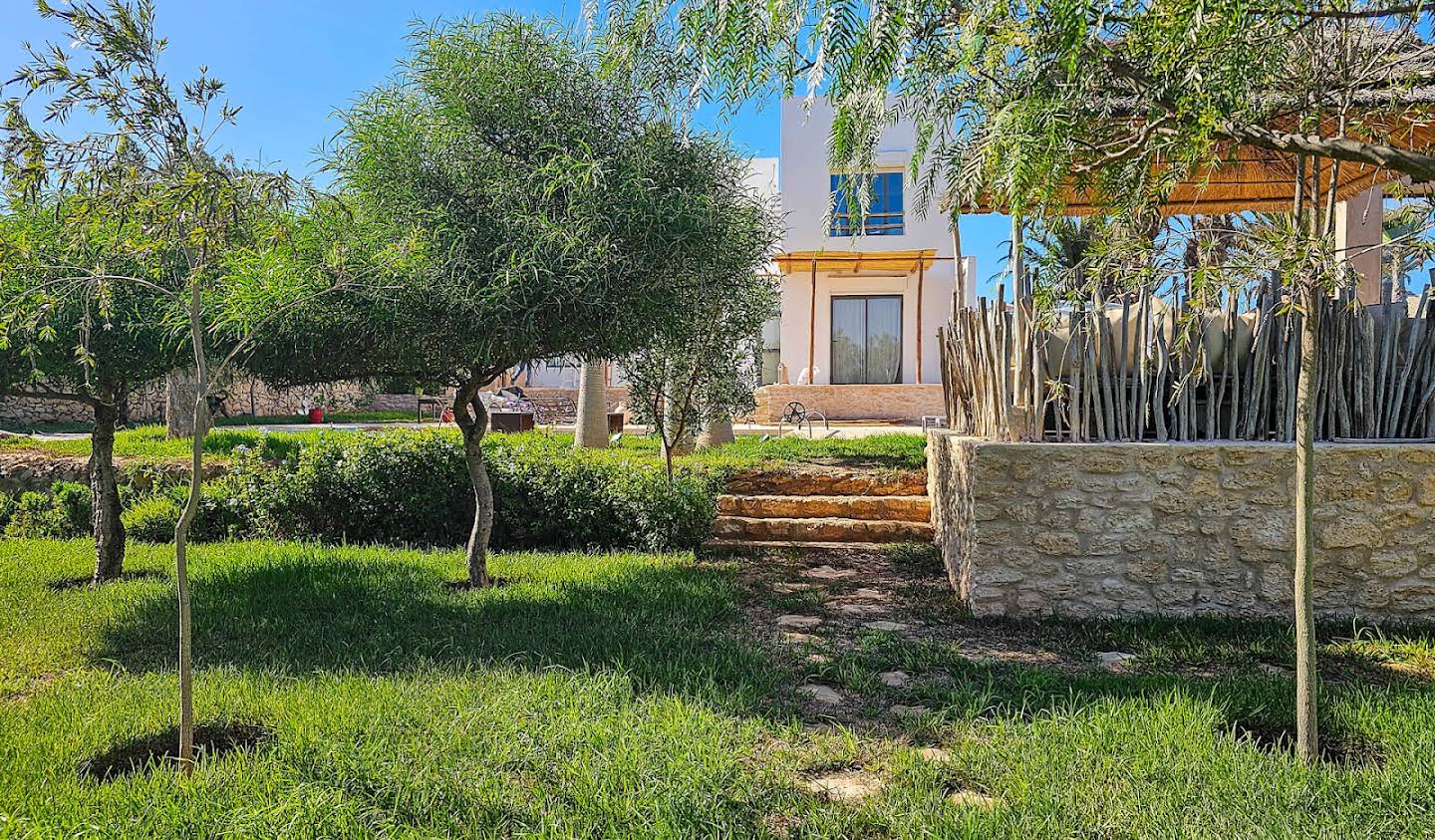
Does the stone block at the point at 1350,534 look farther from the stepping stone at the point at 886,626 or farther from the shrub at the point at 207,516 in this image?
the shrub at the point at 207,516

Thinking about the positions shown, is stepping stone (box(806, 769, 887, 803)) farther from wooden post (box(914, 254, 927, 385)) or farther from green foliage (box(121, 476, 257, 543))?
wooden post (box(914, 254, 927, 385))

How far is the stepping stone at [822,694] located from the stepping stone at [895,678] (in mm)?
261

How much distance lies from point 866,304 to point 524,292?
16362 millimetres

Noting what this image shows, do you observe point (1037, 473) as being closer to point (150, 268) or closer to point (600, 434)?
point (150, 268)

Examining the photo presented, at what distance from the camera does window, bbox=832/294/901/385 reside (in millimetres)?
19969

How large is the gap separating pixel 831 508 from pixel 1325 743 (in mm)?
4751

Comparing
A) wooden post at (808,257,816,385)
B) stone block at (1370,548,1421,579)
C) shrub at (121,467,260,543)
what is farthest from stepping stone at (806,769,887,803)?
wooden post at (808,257,816,385)

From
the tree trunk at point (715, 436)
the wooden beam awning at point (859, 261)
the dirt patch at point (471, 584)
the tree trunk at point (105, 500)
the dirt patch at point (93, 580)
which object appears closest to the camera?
the dirt patch at point (471, 584)

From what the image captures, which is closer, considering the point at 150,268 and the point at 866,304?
the point at 150,268

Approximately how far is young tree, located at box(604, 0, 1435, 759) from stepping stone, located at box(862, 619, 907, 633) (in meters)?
2.14

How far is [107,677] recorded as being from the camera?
3799 millimetres

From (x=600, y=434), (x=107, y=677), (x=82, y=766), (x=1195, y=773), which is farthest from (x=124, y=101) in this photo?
(x=600, y=434)

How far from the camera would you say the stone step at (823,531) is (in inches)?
288

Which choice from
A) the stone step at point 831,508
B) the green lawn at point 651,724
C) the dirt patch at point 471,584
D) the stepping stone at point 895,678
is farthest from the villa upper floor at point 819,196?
the stepping stone at point 895,678
